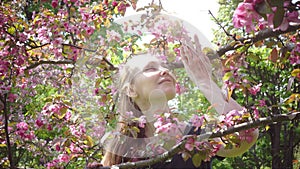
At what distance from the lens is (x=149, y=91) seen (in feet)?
4.28

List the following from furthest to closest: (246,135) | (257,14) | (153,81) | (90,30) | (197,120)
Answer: (90,30), (246,135), (197,120), (153,81), (257,14)

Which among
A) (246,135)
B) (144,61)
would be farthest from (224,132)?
(144,61)

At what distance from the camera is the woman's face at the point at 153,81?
127cm

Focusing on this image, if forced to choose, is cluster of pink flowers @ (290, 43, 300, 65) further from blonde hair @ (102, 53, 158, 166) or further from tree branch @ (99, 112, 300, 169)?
blonde hair @ (102, 53, 158, 166)

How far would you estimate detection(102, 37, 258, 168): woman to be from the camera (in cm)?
125

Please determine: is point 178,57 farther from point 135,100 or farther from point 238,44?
point 238,44

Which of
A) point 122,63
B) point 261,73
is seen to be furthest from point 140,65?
point 261,73

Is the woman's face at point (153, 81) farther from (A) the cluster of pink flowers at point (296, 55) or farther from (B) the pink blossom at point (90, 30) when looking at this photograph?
(B) the pink blossom at point (90, 30)

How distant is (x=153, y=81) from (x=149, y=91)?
0.05 meters

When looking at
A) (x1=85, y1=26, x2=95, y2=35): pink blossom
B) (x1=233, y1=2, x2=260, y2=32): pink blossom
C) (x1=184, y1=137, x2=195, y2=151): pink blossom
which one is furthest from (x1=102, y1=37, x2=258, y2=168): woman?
(x1=85, y1=26, x2=95, y2=35): pink blossom

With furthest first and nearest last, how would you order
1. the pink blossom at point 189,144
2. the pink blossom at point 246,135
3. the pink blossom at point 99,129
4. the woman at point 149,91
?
the pink blossom at point 99,129 < the pink blossom at point 246,135 < the pink blossom at point 189,144 < the woman at point 149,91

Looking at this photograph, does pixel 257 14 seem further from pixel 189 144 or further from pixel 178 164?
pixel 178 164

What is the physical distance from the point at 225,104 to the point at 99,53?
0.54 metres

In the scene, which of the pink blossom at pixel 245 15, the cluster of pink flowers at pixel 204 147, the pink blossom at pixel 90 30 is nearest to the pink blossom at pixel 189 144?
the cluster of pink flowers at pixel 204 147
